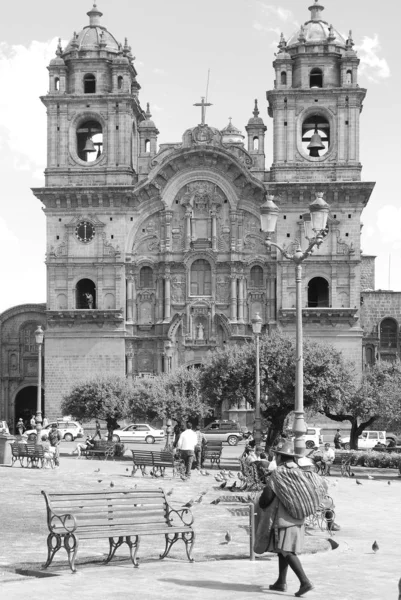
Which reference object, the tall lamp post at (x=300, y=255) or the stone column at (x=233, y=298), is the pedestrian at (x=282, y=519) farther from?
the stone column at (x=233, y=298)

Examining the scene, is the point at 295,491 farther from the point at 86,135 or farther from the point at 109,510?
the point at 86,135

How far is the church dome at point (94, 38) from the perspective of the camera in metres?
75.4

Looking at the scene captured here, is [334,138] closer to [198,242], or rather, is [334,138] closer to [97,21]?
[198,242]

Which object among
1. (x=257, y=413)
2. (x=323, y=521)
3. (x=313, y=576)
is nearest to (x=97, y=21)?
(x=257, y=413)

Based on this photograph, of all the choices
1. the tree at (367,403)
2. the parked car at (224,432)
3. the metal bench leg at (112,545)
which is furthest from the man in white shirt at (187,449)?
the parked car at (224,432)

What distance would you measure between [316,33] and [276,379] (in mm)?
29627

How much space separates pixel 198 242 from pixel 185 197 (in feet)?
9.44

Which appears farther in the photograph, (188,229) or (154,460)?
(188,229)

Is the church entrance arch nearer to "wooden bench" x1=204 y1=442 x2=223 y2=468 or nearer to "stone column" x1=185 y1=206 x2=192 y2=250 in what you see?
"stone column" x1=185 y1=206 x2=192 y2=250

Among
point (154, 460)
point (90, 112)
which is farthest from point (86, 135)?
point (154, 460)

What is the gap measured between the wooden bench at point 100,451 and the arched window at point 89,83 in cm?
2995

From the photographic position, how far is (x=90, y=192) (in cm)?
7306

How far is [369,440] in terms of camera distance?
64.2 metres

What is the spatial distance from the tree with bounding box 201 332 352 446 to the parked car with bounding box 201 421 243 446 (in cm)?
1235
